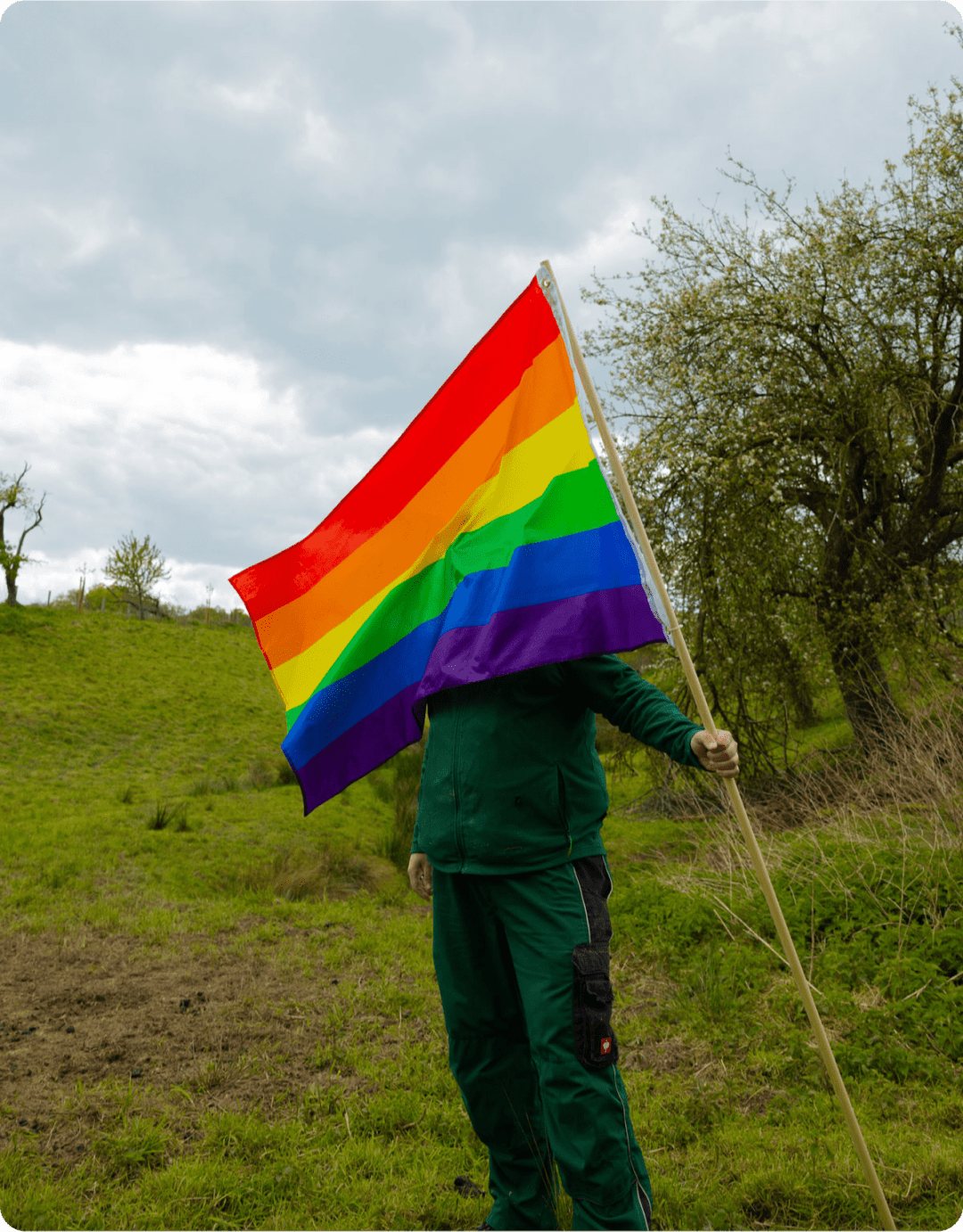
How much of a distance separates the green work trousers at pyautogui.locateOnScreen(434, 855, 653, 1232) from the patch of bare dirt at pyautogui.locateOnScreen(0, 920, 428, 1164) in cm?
169

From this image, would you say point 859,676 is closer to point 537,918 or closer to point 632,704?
point 632,704

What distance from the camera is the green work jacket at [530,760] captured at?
2.39m

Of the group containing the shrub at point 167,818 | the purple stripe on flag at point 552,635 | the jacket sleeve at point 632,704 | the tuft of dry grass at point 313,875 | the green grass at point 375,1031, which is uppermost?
the shrub at point 167,818

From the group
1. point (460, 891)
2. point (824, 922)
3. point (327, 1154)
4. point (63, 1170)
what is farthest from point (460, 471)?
point (824, 922)

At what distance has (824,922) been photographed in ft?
17.9

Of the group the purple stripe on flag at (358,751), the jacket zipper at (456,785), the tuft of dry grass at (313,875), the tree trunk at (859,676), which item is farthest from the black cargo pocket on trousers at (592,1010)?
the tree trunk at (859,676)

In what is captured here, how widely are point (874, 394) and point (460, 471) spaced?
29.1ft

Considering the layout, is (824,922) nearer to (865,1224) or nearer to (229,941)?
(865,1224)

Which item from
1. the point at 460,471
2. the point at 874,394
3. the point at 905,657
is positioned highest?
the point at 874,394

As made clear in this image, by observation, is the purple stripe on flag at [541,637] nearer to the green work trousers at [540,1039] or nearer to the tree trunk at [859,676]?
the green work trousers at [540,1039]

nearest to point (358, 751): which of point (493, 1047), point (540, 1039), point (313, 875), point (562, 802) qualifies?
point (562, 802)

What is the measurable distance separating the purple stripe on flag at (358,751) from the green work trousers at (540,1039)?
65 centimetres

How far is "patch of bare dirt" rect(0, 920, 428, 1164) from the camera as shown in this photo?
148 inches

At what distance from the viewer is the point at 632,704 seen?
2.50 metres
